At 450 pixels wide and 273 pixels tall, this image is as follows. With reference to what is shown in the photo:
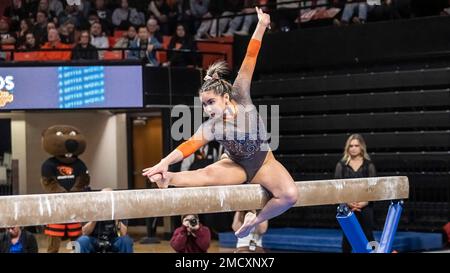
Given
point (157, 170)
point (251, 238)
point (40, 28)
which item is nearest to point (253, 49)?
point (157, 170)

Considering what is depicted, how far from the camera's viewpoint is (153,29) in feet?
45.0

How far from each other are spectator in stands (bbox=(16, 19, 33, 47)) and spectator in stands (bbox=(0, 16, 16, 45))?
86mm

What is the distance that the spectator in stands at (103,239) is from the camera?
26.7ft

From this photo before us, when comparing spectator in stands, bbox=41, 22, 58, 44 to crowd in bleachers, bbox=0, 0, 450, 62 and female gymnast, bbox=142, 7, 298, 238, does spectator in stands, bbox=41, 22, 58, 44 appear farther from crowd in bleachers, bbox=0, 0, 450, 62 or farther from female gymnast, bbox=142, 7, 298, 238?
female gymnast, bbox=142, 7, 298, 238

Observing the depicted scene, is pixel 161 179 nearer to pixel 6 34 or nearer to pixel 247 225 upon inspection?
pixel 247 225

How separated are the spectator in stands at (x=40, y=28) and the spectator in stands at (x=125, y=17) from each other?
46.2 inches

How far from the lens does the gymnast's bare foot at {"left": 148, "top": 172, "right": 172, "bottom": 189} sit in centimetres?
511

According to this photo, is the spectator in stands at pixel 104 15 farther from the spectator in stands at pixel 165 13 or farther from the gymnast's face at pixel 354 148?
the gymnast's face at pixel 354 148

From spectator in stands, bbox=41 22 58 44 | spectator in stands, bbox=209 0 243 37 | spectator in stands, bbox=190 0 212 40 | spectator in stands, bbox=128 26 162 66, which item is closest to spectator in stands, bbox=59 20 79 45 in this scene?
spectator in stands, bbox=41 22 58 44

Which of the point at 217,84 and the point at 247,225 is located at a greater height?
the point at 217,84

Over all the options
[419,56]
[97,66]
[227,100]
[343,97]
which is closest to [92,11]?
[97,66]

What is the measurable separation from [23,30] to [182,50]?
3167 mm
